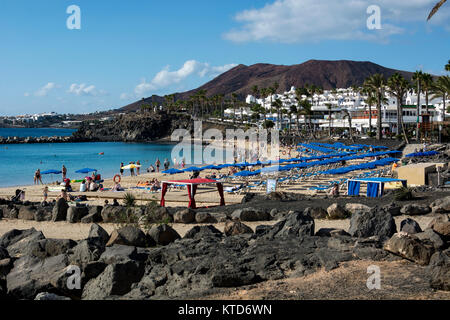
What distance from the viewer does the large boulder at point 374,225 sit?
10625mm

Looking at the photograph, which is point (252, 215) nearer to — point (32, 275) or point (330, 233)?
point (330, 233)

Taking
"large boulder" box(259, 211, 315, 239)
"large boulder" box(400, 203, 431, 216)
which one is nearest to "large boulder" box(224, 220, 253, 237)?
"large boulder" box(259, 211, 315, 239)

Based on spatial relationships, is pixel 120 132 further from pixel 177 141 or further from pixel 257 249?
pixel 257 249

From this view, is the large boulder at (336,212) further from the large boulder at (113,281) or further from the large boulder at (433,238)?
the large boulder at (113,281)

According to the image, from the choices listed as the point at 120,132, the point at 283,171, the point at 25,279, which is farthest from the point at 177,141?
the point at 25,279

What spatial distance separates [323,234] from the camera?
10.8 metres

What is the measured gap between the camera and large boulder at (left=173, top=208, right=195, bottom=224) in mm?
15172

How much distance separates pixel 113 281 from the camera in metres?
8.07

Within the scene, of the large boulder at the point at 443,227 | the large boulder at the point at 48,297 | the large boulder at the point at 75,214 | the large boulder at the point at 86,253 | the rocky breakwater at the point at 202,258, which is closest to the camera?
the large boulder at the point at 48,297

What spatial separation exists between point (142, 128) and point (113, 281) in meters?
135

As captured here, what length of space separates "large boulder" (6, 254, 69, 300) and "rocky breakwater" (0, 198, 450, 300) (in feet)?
0.06

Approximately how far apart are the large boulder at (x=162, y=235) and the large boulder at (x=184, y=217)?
143 inches

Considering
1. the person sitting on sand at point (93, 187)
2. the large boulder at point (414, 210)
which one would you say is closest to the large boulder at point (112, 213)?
the large boulder at point (414, 210)

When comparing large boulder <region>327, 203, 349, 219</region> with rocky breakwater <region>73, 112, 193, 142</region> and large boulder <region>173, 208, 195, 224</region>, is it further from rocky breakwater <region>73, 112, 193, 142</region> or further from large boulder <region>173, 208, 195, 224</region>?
rocky breakwater <region>73, 112, 193, 142</region>
